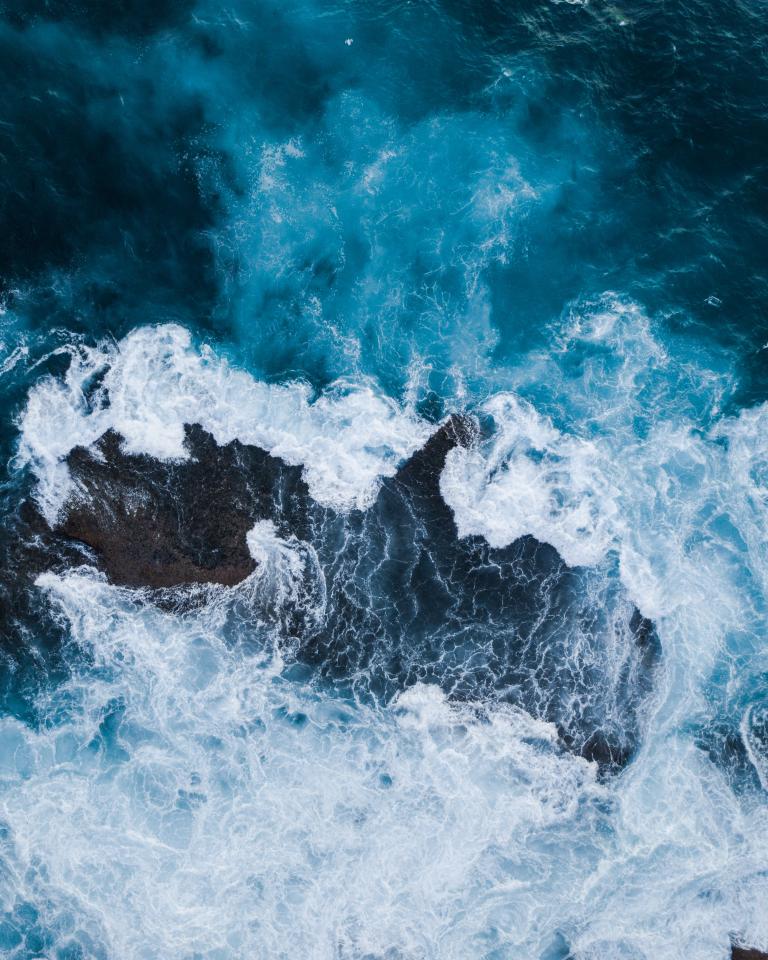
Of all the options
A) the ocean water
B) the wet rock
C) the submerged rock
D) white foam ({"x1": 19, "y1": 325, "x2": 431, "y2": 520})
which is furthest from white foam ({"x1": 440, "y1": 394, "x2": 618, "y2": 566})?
the wet rock

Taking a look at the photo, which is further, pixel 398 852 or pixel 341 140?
pixel 341 140

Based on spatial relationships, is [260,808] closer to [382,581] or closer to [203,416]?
[382,581]

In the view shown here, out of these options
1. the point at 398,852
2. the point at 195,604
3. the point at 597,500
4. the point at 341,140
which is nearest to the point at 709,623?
the point at 597,500

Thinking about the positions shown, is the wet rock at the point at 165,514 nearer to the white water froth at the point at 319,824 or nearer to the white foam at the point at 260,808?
the white water froth at the point at 319,824

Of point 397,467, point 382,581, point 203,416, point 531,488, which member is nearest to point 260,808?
point 382,581

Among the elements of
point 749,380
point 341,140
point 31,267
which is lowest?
point 31,267

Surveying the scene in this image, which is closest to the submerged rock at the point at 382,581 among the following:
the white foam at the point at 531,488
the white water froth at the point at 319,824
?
the white foam at the point at 531,488

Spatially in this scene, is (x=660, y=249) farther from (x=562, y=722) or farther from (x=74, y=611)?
(x=74, y=611)

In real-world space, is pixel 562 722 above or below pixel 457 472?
below
